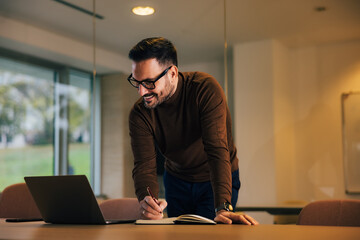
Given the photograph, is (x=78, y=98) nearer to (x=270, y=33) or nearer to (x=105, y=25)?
(x=105, y=25)

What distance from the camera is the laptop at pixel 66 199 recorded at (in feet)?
4.64

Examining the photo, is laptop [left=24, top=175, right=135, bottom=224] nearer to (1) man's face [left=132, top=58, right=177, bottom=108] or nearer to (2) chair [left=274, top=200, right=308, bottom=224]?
(1) man's face [left=132, top=58, right=177, bottom=108]

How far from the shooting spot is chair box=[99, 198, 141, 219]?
198 cm

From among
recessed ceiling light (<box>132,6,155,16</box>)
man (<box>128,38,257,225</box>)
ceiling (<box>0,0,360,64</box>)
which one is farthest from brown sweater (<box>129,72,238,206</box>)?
recessed ceiling light (<box>132,6,155,16</box>)

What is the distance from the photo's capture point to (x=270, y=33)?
3.55m

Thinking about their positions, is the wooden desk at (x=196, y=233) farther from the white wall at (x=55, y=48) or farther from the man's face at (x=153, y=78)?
the white wall at (x=55, y=48)

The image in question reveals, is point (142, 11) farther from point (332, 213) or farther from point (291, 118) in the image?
point (332, 213)

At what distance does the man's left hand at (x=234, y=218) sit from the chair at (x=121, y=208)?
64cm

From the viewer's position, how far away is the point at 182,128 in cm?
191

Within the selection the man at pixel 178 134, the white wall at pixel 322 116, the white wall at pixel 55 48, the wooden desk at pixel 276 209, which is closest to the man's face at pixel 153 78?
the man at pixel 178 134

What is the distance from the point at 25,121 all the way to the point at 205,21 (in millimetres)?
1897

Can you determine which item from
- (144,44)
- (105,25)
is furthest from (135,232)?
(105,25)

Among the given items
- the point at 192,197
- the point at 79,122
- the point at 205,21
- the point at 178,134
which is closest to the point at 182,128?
the point at 178,134

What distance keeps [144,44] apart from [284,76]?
6.57ft
